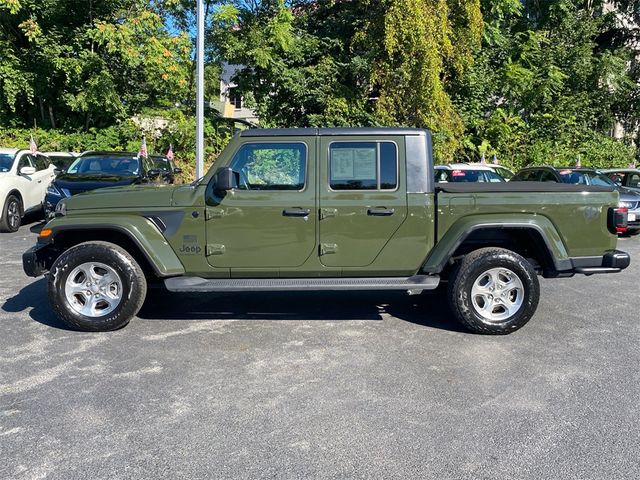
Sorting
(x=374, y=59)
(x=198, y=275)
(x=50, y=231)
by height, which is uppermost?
(x=374, y=59)

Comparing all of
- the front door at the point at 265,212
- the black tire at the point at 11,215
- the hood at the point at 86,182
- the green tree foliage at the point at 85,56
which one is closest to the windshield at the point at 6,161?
the black tire at the point at 11,215

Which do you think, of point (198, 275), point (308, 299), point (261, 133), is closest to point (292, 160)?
point (261, 133)

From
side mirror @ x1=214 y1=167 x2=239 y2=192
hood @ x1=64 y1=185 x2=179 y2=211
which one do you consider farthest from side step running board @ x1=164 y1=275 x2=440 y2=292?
side mirror @ x1=214 y1=167 x2=239 y2=192

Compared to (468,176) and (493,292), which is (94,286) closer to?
(493,292)

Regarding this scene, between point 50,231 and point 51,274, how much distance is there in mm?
400

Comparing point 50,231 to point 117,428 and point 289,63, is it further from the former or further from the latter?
point 289,63

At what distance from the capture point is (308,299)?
21.6 feet

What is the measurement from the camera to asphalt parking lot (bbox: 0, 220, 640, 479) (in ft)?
10.2

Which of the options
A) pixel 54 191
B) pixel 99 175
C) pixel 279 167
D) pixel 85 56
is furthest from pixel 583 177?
pixel 85 56

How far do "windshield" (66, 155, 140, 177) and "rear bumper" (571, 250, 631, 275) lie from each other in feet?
28.5

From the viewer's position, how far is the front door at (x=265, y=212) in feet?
17.0

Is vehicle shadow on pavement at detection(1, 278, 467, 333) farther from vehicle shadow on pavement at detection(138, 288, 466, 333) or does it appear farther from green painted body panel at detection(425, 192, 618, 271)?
green painted body panel at detection(425, 192, 618, 271)

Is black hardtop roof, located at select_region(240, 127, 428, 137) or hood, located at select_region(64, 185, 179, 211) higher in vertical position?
black hardtop roof, located at select_region(240, 127, 428, 137)

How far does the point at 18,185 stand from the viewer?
37.5 feet
